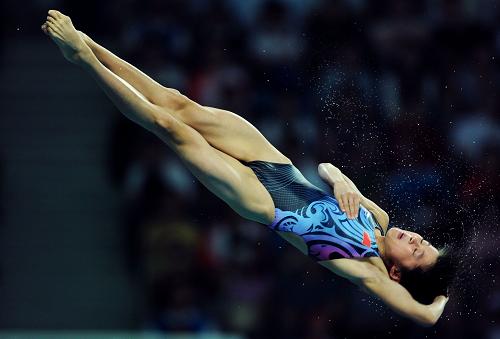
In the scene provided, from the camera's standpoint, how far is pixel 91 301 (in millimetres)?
8570

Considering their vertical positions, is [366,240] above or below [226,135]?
below

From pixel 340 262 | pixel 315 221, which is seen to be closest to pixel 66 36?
pixel 315 221

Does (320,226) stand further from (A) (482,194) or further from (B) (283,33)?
(B) (283,33)

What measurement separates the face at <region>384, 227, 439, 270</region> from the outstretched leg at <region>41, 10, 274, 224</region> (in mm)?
738

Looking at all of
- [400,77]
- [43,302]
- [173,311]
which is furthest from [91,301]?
[400,77]

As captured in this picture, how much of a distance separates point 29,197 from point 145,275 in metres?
1.42

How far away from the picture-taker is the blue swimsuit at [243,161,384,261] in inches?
219

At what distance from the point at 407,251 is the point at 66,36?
2266 mm

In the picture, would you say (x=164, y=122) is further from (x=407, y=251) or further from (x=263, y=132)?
(x=263, y=132)

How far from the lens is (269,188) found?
561cm

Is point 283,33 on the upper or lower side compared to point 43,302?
upper

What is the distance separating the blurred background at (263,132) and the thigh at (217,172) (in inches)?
70.7

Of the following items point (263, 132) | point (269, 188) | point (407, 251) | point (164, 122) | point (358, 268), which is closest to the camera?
point (164, 122)

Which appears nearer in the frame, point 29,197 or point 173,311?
point 173,311
